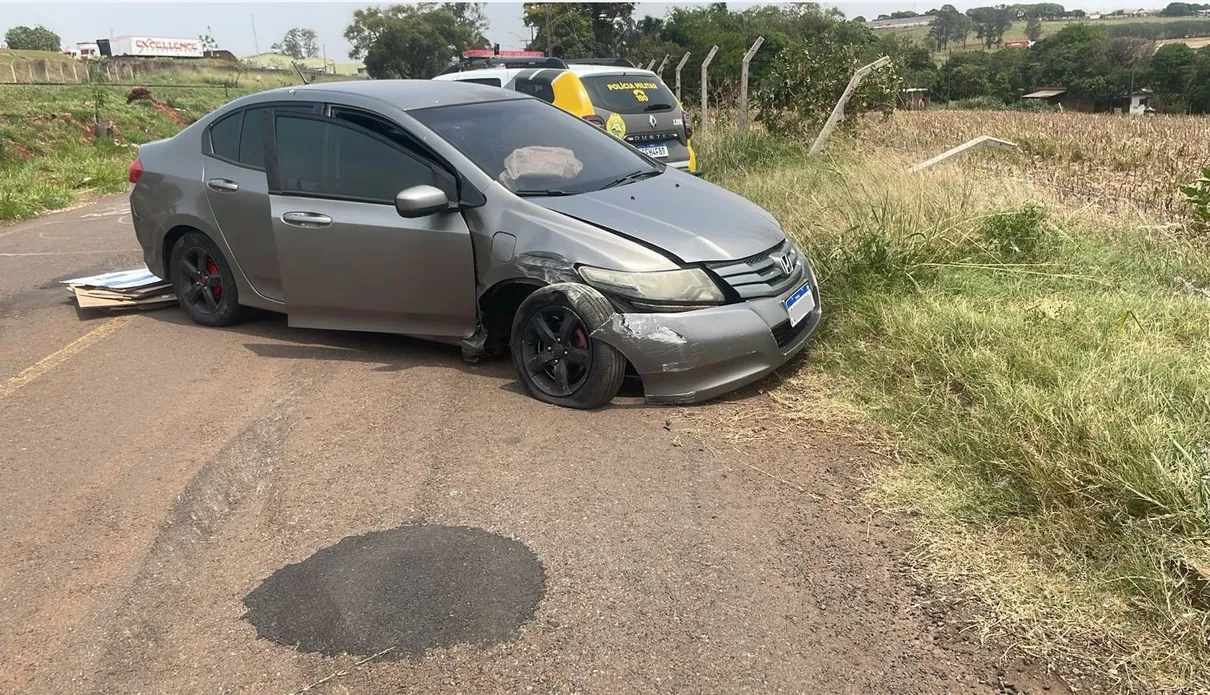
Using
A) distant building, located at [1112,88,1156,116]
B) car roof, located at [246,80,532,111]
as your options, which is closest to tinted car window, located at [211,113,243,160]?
car roof, located at [246,80,532,111]

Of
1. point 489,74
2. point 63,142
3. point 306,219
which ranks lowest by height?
point 306,219

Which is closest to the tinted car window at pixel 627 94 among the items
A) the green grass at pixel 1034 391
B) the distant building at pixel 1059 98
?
the green grass at pixel 1034 391

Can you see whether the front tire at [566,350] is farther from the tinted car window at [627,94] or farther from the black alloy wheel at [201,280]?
the tinted car window at [627,94]

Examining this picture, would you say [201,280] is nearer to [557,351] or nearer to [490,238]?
[490,238]

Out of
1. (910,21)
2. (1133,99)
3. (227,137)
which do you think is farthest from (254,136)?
(910,21)

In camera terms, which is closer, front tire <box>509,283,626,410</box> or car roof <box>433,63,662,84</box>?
front tire <box>509,283,626,410</box>

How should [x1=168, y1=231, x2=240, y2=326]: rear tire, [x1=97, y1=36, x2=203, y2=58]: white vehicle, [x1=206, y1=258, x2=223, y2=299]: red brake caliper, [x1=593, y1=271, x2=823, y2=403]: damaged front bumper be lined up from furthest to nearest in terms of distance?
[x1=97, y1=36, x2=203, y2=58]: white vehicle < [x1=206, y1=258, x2=223, y2=299]: red brake caliper < [x1=168, y1=231, x2=240, y2=326]: rear tire < [x1=593, y1=271, x2=823, y2=403]: damaged front bumper

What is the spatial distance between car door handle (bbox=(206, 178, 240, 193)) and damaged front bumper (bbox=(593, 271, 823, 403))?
2816mm

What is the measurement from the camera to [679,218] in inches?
188

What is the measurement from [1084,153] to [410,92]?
1184cm

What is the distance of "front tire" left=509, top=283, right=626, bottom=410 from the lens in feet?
14.6

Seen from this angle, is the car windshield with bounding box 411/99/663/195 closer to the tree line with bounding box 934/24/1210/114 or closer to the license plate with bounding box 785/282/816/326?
the license plate with bounding box 785/282/816/326

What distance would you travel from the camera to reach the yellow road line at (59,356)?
530cm

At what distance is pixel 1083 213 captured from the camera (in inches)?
284
